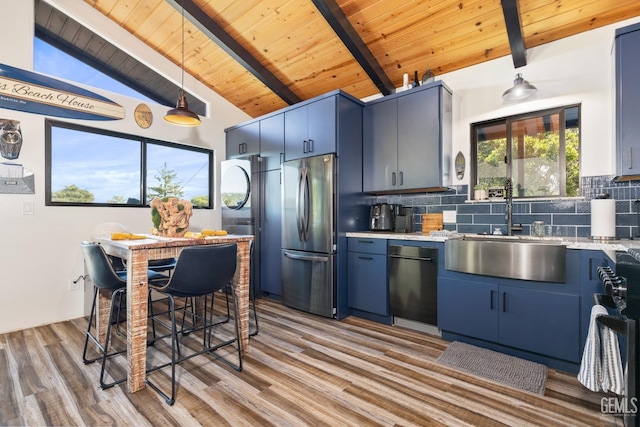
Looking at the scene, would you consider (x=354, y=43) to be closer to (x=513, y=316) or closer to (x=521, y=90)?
(x=521, y=90)

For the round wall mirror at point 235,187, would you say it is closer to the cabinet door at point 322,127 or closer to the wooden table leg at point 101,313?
the cabinet door at point 322,127

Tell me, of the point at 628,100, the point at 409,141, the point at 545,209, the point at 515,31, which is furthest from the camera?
the point at 409,141

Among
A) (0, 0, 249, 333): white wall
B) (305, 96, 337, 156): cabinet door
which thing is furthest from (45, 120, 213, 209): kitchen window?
(305, 96, 337, 156): cabinet door

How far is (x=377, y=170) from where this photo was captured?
3.43 meters

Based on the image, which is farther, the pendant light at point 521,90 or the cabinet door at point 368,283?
the cabinet door at point 368,283

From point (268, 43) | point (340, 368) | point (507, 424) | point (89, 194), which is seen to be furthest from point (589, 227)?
point (89, 194)

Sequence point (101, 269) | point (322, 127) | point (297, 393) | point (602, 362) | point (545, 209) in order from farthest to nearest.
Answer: point (322, 127), point (545, 209), point (101, 269), point (297, 393), point (602, 362)

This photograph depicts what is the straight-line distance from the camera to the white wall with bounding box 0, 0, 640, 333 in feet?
8.61

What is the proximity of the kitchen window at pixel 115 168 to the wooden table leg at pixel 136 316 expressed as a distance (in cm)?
213

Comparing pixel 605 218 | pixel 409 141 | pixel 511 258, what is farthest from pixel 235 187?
pixel 605 218

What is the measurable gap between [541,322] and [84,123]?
186 inches

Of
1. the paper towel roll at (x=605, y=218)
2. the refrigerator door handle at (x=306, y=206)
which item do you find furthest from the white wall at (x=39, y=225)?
the paper towel roll at (x=605, y=218)

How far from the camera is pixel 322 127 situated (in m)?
3.31

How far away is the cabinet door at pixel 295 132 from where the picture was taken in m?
3.51
